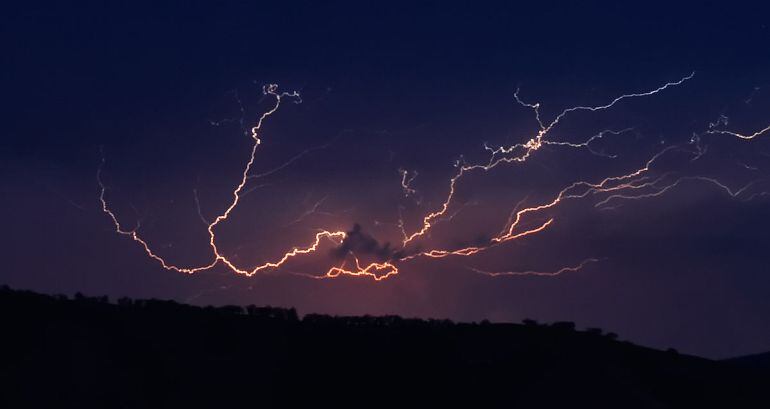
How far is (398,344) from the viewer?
1344 inches

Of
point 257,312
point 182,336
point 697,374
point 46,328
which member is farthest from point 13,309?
point 697,374

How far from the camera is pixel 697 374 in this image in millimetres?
35312

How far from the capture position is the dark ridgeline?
29266mm

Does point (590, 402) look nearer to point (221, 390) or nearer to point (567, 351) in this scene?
point (567, 351)

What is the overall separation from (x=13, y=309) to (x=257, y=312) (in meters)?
7.37

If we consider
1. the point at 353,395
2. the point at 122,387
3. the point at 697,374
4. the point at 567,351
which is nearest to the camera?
the point at 122,387

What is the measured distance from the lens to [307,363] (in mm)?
32688

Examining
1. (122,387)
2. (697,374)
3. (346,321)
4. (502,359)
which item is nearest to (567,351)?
(502,359)

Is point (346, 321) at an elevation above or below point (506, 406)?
above

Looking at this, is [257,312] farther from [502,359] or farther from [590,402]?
[590,402]

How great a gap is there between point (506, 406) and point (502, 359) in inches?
101

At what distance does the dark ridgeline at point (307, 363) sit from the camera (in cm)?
2927

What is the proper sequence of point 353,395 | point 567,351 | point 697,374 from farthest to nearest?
point 697,374 → point 567,351 → point 353,395

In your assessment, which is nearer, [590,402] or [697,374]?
[590,402]
